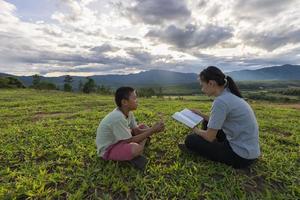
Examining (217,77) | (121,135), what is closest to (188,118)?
(217,77)

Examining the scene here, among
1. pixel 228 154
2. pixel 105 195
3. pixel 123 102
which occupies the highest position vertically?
pixel 123 102

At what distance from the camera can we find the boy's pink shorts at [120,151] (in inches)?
169

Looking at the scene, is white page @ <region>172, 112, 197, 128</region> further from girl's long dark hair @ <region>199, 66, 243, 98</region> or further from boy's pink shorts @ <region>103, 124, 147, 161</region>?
boy's pink shorts @ <region>103, 124, 147, 161</region>

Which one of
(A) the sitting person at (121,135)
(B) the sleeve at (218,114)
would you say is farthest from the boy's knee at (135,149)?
(B) the sleeve at (218,114)

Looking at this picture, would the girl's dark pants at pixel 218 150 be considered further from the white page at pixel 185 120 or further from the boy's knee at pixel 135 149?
the boy's knee at pixel 135 149

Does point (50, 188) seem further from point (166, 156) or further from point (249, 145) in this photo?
point (249, 145)

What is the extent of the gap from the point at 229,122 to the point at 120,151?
74.9 inches

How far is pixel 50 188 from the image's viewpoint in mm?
3910

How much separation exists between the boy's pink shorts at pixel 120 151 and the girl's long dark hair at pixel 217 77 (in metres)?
1.71

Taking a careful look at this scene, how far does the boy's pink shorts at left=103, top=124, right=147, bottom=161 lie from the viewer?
169 inches

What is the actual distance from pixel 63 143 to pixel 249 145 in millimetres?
4208

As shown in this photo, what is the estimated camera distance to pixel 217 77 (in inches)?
160

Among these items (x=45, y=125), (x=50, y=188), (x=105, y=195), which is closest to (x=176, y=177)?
(x=105, y=195)

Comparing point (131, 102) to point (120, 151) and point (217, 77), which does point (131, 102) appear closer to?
point (120, 151)
